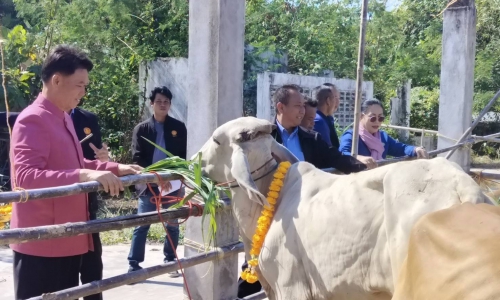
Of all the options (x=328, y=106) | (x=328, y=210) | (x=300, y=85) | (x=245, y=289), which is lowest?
(x=245, y=289)

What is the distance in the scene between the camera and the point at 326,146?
4453 millimetres

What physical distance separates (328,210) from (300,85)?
7.63 metres

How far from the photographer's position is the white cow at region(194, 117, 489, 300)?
8.13 ft

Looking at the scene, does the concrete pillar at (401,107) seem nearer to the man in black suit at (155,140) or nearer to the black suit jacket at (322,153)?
the man in black suit at (155,140)

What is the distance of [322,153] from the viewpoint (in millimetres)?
4434

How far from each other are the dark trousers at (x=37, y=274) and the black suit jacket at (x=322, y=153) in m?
1.87

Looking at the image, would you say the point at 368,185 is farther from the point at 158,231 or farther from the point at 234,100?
the point at 158,231

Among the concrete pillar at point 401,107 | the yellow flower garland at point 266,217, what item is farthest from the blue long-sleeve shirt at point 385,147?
the concrete pillar at point 401,107

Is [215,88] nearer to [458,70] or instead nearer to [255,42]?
[458,70]

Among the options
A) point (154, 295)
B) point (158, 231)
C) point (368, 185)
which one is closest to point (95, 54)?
point (158, 231)

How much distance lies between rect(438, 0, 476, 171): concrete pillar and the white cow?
14.6 ft

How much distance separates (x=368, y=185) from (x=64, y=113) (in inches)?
66.1

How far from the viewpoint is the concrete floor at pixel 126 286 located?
5.29 metres

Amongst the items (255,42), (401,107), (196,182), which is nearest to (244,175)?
(196,182)
